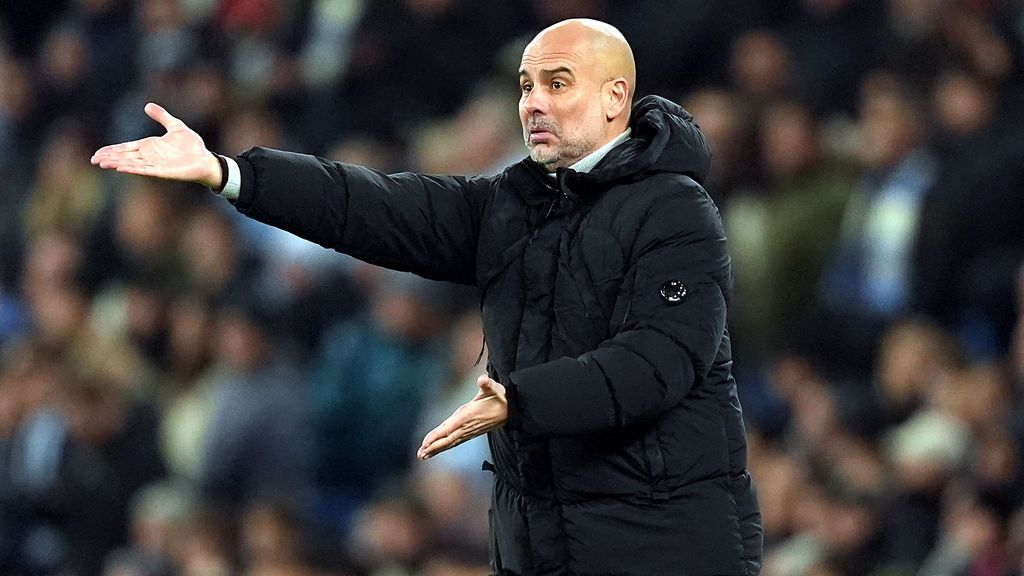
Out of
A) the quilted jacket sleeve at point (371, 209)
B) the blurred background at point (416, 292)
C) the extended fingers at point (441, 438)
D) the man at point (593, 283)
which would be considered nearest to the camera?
the extended fingers at point (441, 438)

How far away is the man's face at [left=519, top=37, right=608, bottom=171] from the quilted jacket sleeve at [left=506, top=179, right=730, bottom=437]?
0.20 metres

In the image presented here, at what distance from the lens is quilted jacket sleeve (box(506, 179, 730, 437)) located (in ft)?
8.79

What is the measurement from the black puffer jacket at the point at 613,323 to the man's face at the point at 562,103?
0.06m

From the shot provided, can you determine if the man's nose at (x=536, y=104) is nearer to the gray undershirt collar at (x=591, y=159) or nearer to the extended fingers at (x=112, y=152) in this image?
the gray undershirt collar at (x=591, y=159)

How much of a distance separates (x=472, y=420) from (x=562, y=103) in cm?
64

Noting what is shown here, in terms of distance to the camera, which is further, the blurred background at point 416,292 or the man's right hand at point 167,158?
the blurred background at point 416,292

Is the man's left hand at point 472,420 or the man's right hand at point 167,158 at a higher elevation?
the man's right hand at point 167,158

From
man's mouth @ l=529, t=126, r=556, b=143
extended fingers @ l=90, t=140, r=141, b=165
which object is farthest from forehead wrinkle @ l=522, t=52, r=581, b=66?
extended fingers @ l=90, t=140, r=141, b=165

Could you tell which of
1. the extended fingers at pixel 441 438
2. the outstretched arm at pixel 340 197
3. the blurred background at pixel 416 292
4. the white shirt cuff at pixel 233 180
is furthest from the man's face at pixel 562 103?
the blurred background at pixel 416 292

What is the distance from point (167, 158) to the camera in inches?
113

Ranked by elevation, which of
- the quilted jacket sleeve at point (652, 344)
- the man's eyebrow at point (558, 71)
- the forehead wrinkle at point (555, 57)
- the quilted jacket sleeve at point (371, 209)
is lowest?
the quilted jacket sleeve at point (652, 344)

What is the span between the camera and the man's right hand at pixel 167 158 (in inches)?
111

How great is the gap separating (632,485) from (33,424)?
15.5 feet

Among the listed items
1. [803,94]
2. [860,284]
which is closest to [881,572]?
[860,284]
